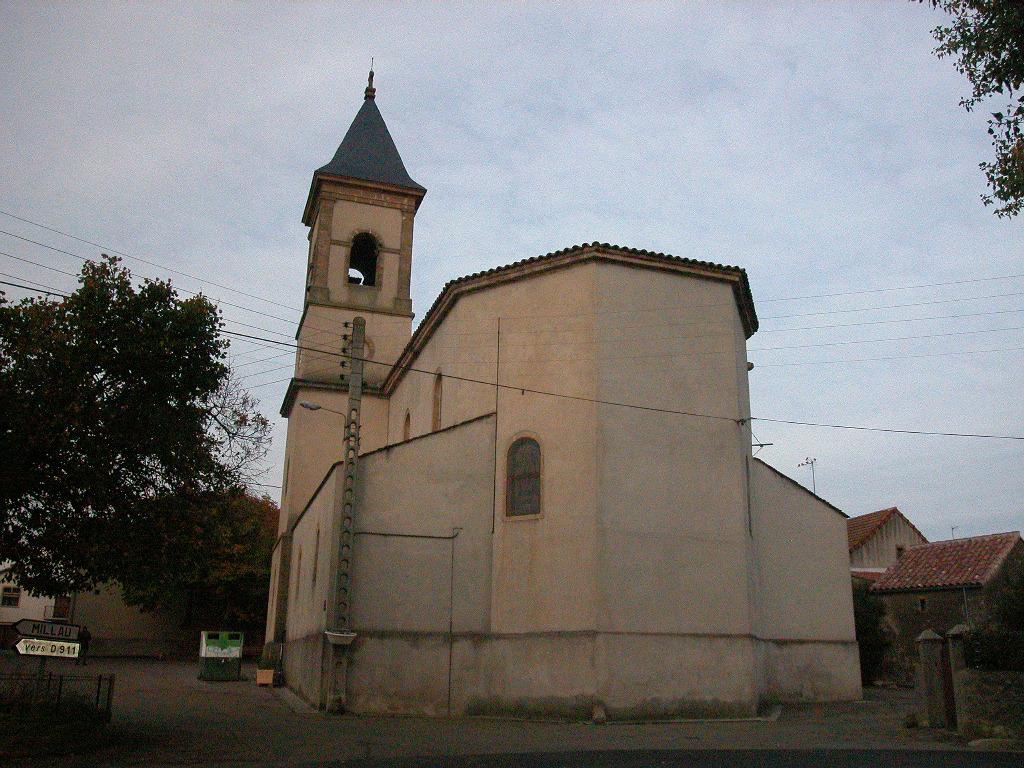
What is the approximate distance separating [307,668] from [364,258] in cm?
1767

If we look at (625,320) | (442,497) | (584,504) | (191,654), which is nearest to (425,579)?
(442,497)

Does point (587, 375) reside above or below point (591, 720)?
above

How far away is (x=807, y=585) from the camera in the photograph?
2212cm

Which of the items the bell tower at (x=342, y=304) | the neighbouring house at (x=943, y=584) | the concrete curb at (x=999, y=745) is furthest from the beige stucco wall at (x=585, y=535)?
the neighbouring house at (x=943, y=584)

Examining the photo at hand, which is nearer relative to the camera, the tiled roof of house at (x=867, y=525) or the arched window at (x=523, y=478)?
the arched window at (x=523, y=478)

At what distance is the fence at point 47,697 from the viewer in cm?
1243

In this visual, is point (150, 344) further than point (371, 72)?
No

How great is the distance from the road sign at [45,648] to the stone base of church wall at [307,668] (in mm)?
6084

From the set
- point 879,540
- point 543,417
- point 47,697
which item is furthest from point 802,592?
point 879,540

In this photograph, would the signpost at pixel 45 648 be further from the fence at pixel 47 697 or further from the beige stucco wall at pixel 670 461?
the beige stucco wall at pixel 670 461

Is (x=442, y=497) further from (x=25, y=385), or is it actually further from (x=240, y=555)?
(x=240, y=555)

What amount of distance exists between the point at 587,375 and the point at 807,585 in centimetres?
821

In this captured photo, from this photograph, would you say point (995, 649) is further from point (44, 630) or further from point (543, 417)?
point (44, 630)

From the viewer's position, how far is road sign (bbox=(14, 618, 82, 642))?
501 inches
